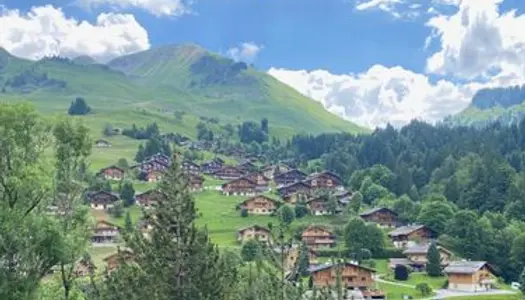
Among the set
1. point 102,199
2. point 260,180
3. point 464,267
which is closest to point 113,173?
point 102,199

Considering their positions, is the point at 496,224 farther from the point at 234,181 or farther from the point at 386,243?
the point at 234,181

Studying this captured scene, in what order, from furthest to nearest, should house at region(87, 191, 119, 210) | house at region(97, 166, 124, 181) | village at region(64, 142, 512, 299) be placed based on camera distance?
house at region(97, 166, 124, 181) < house at region(87, 191, 119, 210) < village at region(64, 142, 512, 299)

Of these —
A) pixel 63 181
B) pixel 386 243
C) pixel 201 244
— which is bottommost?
pixel 386 243

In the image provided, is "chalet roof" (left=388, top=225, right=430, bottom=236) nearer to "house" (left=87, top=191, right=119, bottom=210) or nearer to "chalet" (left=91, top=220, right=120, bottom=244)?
"chalet" (left=91, top=220, right=120, bottom=244)

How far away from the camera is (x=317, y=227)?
11700cm

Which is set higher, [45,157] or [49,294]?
[45,157]

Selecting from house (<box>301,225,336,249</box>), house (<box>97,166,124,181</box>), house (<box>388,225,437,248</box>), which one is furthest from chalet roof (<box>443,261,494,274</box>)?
house (<box>97,166,124,181</box>)

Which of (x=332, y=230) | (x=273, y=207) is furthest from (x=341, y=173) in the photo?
(x=332, y=230)

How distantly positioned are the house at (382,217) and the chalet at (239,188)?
40.2 metres

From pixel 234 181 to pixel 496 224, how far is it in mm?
67793

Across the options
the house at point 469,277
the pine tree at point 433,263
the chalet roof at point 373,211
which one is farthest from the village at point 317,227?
the pine tree at point 433,263

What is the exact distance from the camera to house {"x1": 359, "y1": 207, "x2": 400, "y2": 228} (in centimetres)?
13175

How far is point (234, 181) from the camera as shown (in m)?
168

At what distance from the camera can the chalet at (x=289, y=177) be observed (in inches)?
7227
